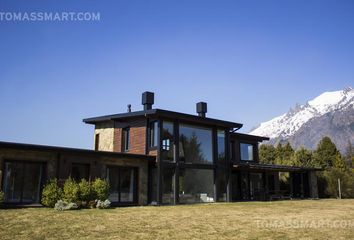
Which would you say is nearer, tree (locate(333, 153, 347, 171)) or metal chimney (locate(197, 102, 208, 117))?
metal chimney (locate(197, 102, 208, 117))

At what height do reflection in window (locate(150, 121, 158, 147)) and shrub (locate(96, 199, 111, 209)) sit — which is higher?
reflection in window (locate(150, 121, 158, 147))

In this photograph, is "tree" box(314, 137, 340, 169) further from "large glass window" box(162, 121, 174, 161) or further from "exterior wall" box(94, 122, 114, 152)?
"exterior wall" box(94, 122, 114, 152)

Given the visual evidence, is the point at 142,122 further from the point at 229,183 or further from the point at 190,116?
the point at 229,183

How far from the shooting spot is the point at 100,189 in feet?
68.6

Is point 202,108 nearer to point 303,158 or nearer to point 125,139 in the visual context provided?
point 125,139

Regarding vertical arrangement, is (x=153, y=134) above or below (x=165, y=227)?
above

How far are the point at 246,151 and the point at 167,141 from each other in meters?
13.4

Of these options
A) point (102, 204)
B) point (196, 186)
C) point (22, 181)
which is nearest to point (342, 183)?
point (196, 186)

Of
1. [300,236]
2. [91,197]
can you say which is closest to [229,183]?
[91,197]

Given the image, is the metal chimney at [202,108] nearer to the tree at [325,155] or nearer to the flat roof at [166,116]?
the flat roof at [166,116]

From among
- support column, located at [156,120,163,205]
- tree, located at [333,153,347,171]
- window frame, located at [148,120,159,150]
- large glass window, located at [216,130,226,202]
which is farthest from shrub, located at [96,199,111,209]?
tree, located at [333,153,347,171]

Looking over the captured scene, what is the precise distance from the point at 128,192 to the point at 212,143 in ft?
25.8

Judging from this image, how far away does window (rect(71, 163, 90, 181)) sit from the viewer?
72.5 feet

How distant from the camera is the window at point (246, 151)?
36062 mm
